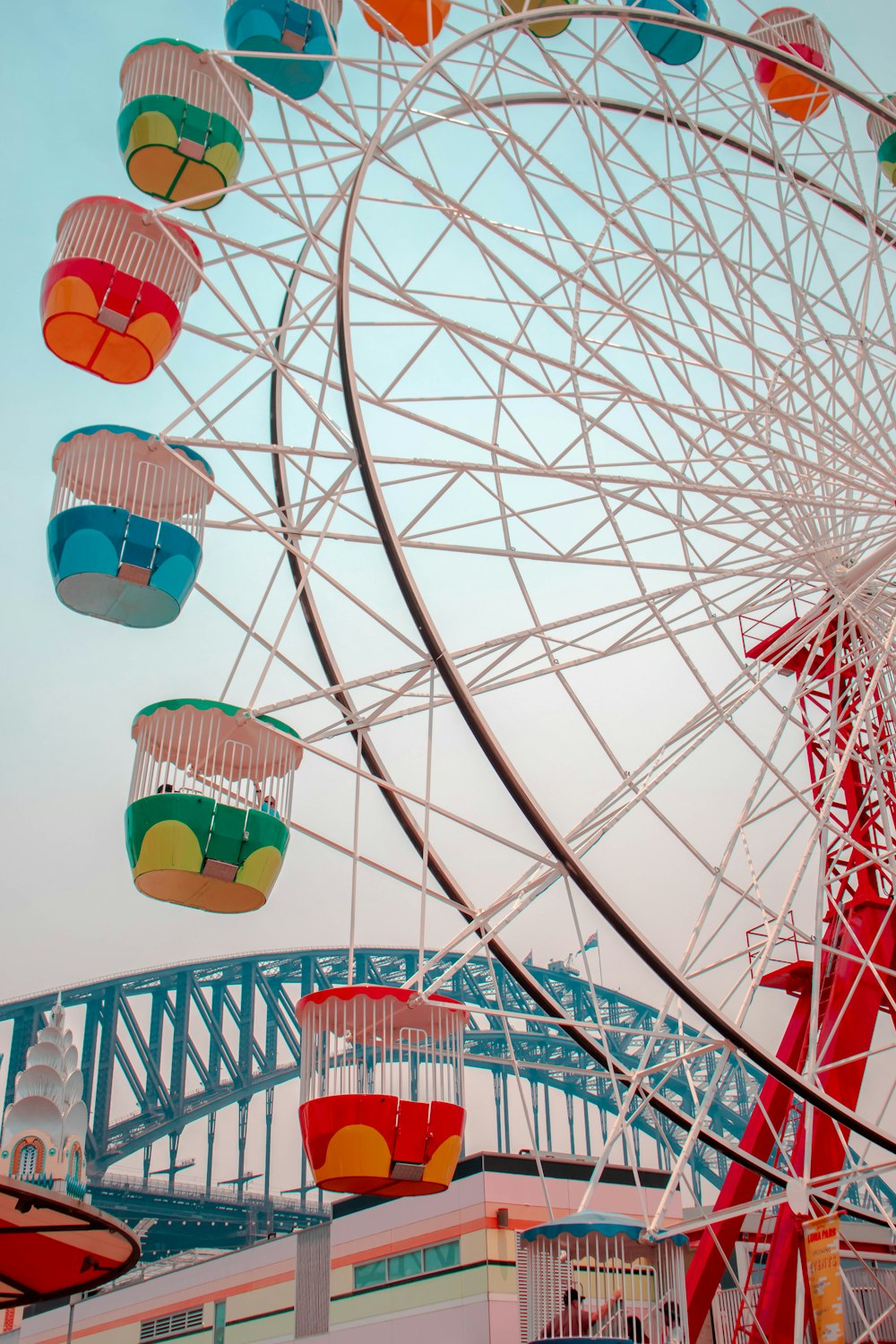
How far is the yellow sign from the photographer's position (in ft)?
36.6

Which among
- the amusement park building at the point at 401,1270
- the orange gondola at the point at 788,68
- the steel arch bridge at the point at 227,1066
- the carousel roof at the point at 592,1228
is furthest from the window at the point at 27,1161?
the steel arch bridge at the point at 227,1066

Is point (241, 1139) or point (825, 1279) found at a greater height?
point (241, 1139)

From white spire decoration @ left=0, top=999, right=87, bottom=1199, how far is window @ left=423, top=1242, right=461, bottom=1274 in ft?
23.4

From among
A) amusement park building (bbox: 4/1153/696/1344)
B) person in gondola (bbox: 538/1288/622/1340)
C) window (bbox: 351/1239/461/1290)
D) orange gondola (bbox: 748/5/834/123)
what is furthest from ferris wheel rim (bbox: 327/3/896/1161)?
window (bbox: 351/1239/461/1290)

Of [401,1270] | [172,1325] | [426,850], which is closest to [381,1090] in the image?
[426,850]

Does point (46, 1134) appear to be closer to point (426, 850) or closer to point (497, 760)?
point (426, 850)

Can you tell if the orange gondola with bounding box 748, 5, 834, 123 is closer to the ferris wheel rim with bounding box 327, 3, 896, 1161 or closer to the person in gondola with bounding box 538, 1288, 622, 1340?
the ferris wheel rim with bounding box 327, 3, 896, 1161

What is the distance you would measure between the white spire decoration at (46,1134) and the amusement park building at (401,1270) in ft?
19.9

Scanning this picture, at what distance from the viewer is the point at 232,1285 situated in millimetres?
24828

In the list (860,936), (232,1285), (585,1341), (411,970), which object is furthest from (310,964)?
(585,1341)

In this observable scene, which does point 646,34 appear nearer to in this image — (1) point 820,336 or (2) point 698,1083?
(1) point 820,336

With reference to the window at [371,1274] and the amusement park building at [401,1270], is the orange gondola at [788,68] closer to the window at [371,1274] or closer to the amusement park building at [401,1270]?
the amusement park building at [401,1270]

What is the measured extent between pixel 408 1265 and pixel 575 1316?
10309 mm

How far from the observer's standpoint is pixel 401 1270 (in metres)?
20.2
